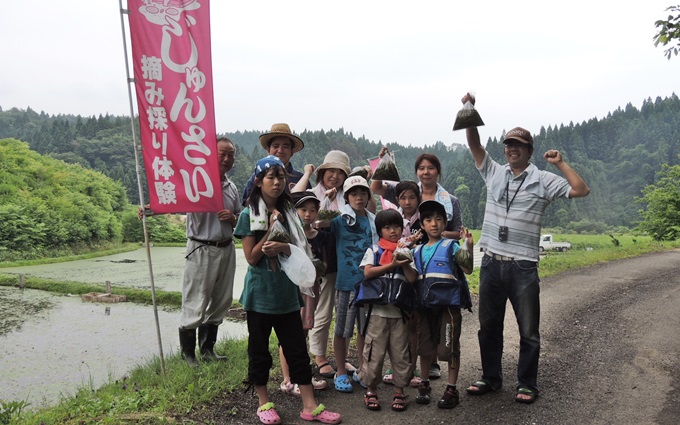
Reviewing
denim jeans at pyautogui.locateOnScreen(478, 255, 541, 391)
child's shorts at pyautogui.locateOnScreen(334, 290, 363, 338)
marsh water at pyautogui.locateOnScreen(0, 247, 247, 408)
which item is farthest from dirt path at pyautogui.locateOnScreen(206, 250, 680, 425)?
marsh water at pyautogui.locateOnScreen(0, 247, 247, 408)

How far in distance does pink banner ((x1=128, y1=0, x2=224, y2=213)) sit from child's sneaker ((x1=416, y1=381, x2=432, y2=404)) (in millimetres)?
2283

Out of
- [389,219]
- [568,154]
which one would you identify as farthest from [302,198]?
[568,154]

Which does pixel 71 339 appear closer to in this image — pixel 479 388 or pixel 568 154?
pixel 479 388

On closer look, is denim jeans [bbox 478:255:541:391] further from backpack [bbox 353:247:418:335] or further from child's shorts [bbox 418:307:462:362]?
backpack [bbox 353:247:418:335]

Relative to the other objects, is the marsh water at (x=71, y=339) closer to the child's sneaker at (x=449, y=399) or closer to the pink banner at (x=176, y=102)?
the pink banner at (x=176, y=102)

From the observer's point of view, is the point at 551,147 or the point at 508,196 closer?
the point at 508,196

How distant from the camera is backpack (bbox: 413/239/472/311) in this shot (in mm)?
3418

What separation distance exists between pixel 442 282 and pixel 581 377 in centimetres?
180

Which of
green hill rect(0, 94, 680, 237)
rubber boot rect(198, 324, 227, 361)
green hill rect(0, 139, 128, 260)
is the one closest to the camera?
rubber boot rect(198, 324, 227, 361)

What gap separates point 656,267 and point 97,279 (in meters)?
21.5

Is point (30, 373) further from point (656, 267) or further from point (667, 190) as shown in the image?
point (667, 190)

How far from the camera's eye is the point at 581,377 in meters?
4.09

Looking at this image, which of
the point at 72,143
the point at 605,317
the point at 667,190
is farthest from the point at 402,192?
the point at 72,143

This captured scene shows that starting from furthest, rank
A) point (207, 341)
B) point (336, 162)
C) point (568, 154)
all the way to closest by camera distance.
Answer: point (568, 154), point (207, 341), point (336, 162)
